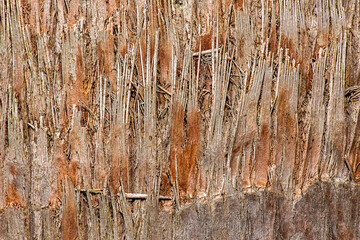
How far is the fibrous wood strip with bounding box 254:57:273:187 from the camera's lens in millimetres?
1791

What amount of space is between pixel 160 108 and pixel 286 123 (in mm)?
611

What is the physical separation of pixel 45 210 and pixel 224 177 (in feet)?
2.85

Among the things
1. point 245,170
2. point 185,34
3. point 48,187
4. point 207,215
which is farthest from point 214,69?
point 48,187

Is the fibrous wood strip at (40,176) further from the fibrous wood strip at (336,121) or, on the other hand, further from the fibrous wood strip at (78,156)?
the fibrous wood strip at (336,121)

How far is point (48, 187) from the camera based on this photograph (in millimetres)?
1799

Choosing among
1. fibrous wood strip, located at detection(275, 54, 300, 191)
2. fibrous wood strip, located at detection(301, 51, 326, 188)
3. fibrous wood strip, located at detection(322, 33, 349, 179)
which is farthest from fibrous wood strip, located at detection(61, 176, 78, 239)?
fibrous wood strip, located at detection(322, 33, 349, 179)

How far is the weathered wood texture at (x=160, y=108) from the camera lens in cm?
177

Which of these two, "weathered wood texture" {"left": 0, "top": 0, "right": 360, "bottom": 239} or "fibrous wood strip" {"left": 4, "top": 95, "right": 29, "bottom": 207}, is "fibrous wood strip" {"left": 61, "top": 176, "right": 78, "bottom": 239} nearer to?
"weathered wood texture" {"left": 0, "top": 0, "right": 360, "bottom": 239}

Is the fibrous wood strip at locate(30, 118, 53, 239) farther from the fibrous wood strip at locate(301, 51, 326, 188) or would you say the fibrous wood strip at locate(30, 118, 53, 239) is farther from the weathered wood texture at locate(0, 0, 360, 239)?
the fibrous wood strip at locate(301, 51, 326, 188)

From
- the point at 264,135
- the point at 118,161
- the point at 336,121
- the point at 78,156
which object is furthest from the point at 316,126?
the point at 78,156

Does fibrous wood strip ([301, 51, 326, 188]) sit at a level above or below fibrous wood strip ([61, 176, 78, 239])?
above

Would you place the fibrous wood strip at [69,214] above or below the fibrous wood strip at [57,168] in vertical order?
below

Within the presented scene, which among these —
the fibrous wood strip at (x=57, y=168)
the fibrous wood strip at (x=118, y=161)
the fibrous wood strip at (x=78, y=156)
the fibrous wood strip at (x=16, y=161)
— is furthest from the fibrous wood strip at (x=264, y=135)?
the fibrous wood strip at (x=16, y=161)

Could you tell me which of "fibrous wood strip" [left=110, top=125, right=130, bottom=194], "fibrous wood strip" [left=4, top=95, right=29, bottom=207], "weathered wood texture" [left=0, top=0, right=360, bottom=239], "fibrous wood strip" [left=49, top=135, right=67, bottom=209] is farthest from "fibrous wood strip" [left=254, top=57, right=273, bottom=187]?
"fibrous wood strip" [left=4, top=95, right=29, bottom=207]
